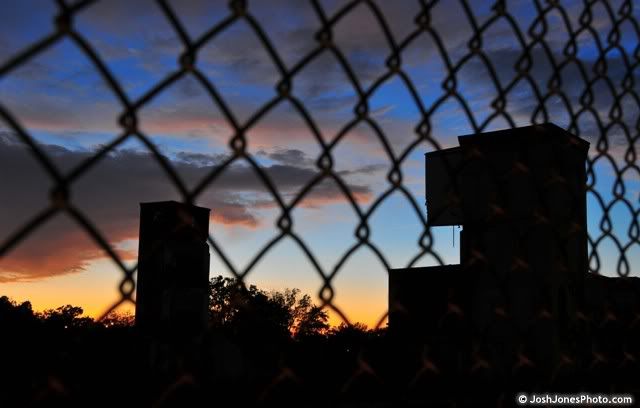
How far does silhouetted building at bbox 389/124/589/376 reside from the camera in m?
2.24

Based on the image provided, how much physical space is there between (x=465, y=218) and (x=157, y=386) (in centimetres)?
125

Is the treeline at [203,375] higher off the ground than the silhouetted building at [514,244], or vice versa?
the silhouetted building at [514,244]

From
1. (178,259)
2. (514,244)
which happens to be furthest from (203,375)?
(514,244)

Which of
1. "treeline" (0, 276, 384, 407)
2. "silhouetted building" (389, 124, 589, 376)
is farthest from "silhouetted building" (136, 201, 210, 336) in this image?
"silhouetted building" (389, 124, 589, 376)

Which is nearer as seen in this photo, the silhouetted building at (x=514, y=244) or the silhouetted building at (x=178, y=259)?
the silhouetted building at (x=178, y=259)

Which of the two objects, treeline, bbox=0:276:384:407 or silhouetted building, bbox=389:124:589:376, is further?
silhouetted building, bbox=389:124:589:376

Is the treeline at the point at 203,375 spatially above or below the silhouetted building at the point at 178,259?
below

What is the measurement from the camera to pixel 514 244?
2309mm

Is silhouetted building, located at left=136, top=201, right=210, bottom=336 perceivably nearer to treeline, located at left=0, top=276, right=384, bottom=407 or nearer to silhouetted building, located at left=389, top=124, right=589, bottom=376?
treeline, located at left=0, top=276, right=384, bottom=407

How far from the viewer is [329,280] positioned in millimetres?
1620

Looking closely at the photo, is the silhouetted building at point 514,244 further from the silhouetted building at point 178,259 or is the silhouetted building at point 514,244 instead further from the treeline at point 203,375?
→ the silhouetted building at point 178,259

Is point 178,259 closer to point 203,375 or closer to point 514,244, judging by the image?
point 203,375

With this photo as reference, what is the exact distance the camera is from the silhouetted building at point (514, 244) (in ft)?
7.36

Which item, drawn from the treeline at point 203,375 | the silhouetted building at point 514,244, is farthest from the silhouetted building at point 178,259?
the silhouetted building at point 514,244
